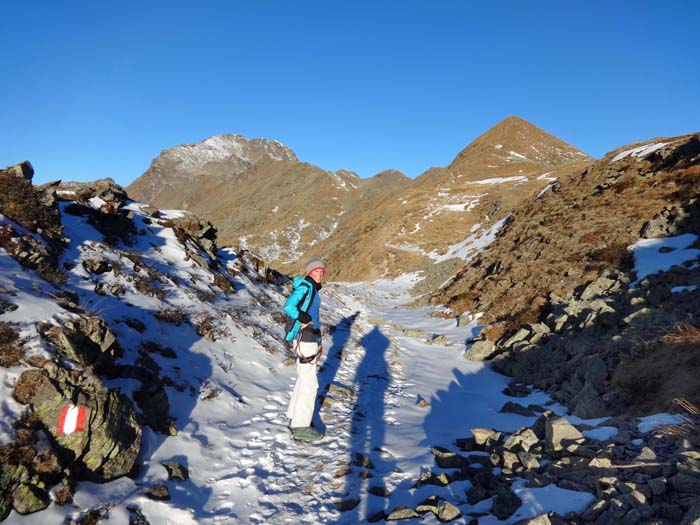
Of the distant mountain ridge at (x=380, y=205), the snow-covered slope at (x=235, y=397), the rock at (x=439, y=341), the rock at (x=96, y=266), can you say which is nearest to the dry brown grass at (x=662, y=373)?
the snow-covered slope at (x=235, y=397)

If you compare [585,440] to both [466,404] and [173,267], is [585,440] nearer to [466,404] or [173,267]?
[466,404]

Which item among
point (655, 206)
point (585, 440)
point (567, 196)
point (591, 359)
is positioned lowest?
point (585, 440)

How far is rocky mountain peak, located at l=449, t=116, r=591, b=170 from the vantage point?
90.2 m

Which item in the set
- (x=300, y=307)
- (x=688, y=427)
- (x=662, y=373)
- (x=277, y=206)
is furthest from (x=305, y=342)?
(x=277, y=206)

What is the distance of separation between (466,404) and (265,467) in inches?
235

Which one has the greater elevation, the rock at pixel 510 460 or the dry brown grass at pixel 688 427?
the dry brown grass at pixel 688 427

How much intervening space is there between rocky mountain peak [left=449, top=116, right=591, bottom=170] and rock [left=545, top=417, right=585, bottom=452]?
88.0 m

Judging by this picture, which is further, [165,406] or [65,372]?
[165,406]

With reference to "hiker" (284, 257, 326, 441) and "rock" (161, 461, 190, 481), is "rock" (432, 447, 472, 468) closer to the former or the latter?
"hiker" (284, 257, 326, 441)

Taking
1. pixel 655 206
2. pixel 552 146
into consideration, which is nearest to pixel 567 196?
pixel 655 206

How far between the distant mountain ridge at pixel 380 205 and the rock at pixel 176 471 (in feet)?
135

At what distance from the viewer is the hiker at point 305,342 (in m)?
7.02

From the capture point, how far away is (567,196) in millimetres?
29141

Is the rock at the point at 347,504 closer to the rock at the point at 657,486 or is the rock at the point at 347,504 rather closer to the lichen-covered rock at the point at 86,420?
the lichen-covered rock at the point at 86,420
